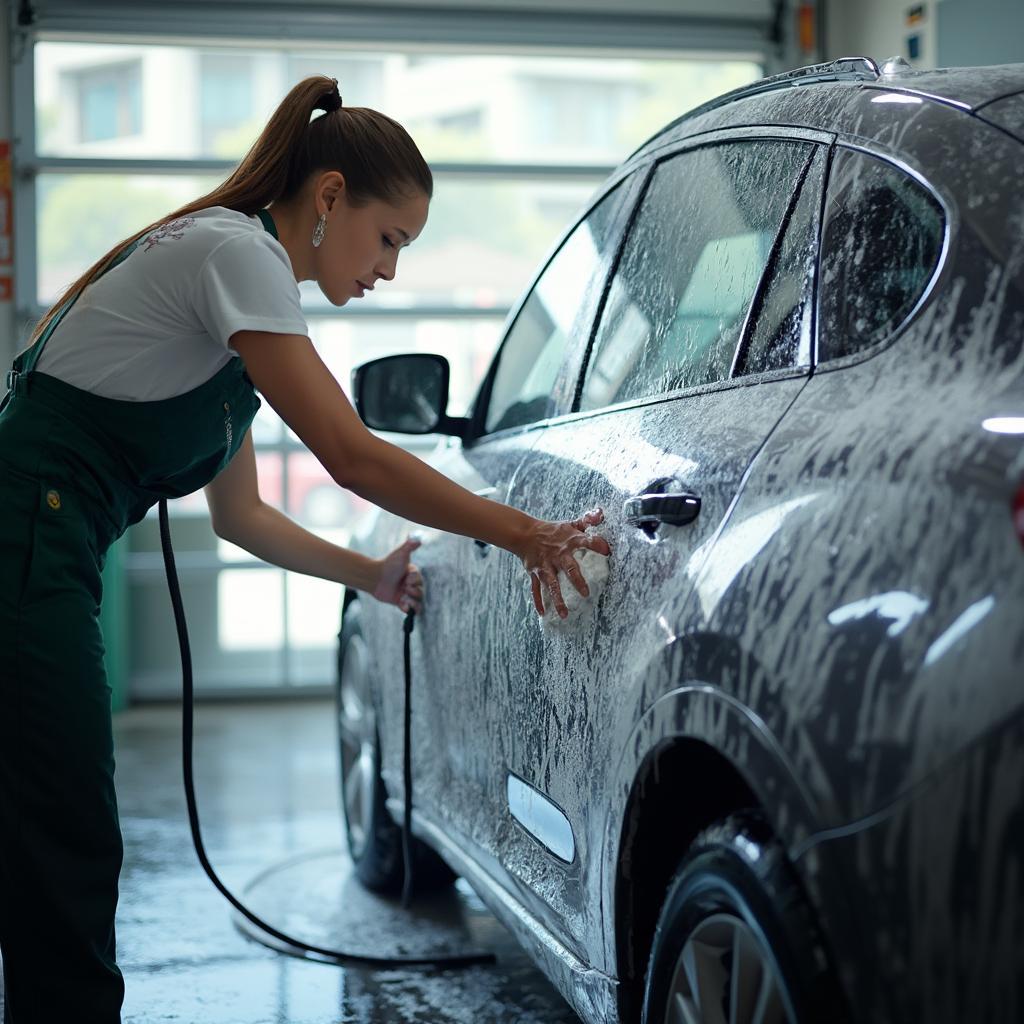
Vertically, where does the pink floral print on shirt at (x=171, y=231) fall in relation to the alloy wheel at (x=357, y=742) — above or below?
above

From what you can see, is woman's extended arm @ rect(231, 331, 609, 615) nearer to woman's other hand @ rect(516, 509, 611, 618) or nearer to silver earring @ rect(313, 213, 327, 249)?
woman's other hand @ rect(516, 509, 611, 618)

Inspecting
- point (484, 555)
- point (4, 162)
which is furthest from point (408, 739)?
point (4, 162)

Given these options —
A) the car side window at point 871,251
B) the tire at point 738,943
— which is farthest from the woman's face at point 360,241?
the tire at point 738,943

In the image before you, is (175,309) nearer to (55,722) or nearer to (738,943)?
(55,722)

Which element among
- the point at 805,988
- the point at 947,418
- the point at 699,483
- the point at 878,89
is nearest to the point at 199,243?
the point at 699,483

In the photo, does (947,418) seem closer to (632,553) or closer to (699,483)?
(699,483)

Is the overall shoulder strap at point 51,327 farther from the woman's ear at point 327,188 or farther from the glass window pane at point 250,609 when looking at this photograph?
the glass window pane at point 250,609

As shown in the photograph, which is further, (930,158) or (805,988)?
(930,158)

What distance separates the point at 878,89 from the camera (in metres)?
1.75

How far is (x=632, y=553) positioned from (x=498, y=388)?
1196 mm

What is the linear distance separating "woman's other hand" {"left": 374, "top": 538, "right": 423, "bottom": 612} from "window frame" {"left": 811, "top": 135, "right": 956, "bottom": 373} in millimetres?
1420

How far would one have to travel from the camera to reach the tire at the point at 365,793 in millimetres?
3486

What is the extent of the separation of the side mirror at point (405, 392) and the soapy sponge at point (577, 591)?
971 millimetres

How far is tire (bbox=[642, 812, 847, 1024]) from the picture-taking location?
125 centimetres
